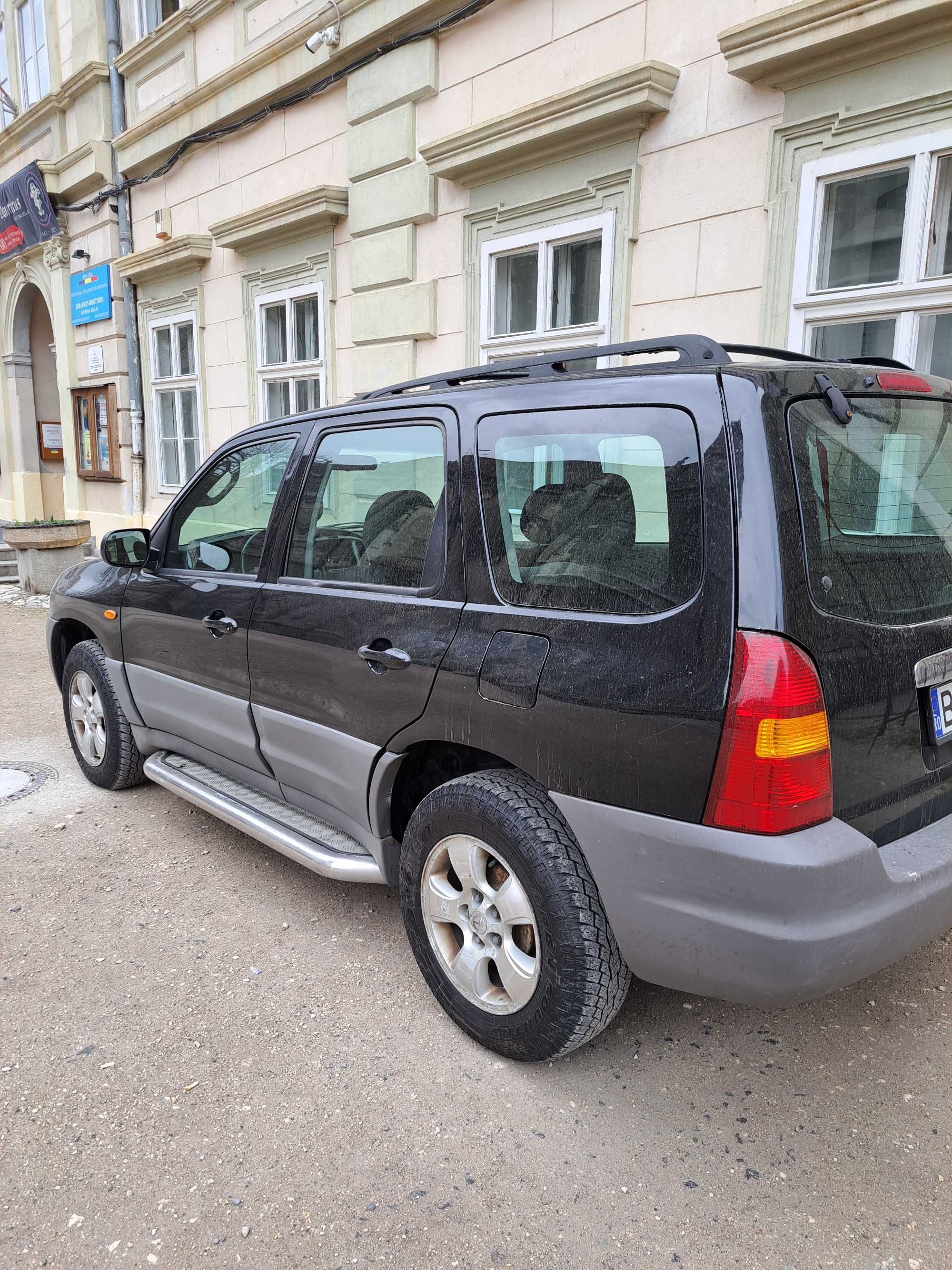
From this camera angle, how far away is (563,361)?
2426 millimetres

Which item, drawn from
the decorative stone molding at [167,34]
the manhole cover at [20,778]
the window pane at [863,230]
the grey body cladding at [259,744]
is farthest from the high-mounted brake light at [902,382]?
the decorative stone molding at [167,34]

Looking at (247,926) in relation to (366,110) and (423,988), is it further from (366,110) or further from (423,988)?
(366,110)

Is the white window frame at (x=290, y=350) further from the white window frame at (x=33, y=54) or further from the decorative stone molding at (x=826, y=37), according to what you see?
the white window frame at (x=33, y=54)

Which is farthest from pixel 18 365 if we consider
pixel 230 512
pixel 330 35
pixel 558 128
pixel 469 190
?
pixel 230 512

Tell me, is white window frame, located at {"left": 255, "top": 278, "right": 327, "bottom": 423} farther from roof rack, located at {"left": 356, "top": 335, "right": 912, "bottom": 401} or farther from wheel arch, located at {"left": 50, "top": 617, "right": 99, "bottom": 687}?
roof rack, located at {"left": 356, "top": 335, "right": 912, "bottom": 401}

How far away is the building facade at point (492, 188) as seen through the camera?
16.1 feet

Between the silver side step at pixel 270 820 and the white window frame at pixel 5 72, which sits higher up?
the white window frame at pixel 5 72

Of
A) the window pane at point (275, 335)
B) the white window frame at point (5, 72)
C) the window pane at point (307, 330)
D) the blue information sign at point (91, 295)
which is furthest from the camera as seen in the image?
the white window frame at point (5, 72)

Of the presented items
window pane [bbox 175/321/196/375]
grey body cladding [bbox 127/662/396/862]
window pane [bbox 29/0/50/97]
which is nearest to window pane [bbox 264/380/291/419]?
window pane [bbox 175/321/196/375]

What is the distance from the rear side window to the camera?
1.97 metres

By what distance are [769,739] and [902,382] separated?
107 centimetres

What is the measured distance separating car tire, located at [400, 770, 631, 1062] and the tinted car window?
135cm

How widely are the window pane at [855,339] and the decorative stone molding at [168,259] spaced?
7.08 meters

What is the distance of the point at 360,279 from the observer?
7840mm
